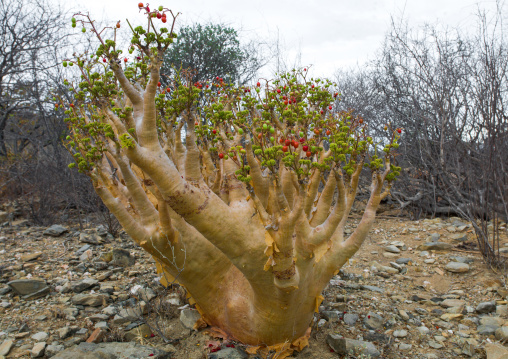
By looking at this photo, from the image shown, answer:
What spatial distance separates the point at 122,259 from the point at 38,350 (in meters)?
2.39

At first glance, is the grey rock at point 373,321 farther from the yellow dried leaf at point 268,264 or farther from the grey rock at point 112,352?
the grey rock at point 112,352

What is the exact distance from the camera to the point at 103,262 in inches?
221

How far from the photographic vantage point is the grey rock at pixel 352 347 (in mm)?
3281

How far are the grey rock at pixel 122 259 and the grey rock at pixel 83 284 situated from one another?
783 mm

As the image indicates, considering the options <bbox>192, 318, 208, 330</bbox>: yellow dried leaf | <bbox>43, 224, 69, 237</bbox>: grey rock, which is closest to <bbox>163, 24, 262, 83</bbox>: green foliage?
<bbox>43, 224, 69, 237</bbox>: grey rock

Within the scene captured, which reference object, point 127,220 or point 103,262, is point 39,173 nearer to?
point 103,262

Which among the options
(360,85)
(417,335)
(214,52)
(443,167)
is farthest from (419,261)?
(214,52)

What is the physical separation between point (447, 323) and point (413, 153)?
589 centimetres

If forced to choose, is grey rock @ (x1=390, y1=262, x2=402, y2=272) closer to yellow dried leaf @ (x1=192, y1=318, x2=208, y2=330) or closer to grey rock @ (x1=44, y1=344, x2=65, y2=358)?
yellow dried leaf @ (x1=192, y1=318, x2=208, y2=330)

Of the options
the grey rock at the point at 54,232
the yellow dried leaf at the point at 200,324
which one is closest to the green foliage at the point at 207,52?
the grey rock at the point at 54,232

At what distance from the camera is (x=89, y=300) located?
4316 millimetres

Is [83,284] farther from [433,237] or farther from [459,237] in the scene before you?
[459,237]

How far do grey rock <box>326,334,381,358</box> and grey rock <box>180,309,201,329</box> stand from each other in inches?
59.0

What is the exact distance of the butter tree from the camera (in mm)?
2564
